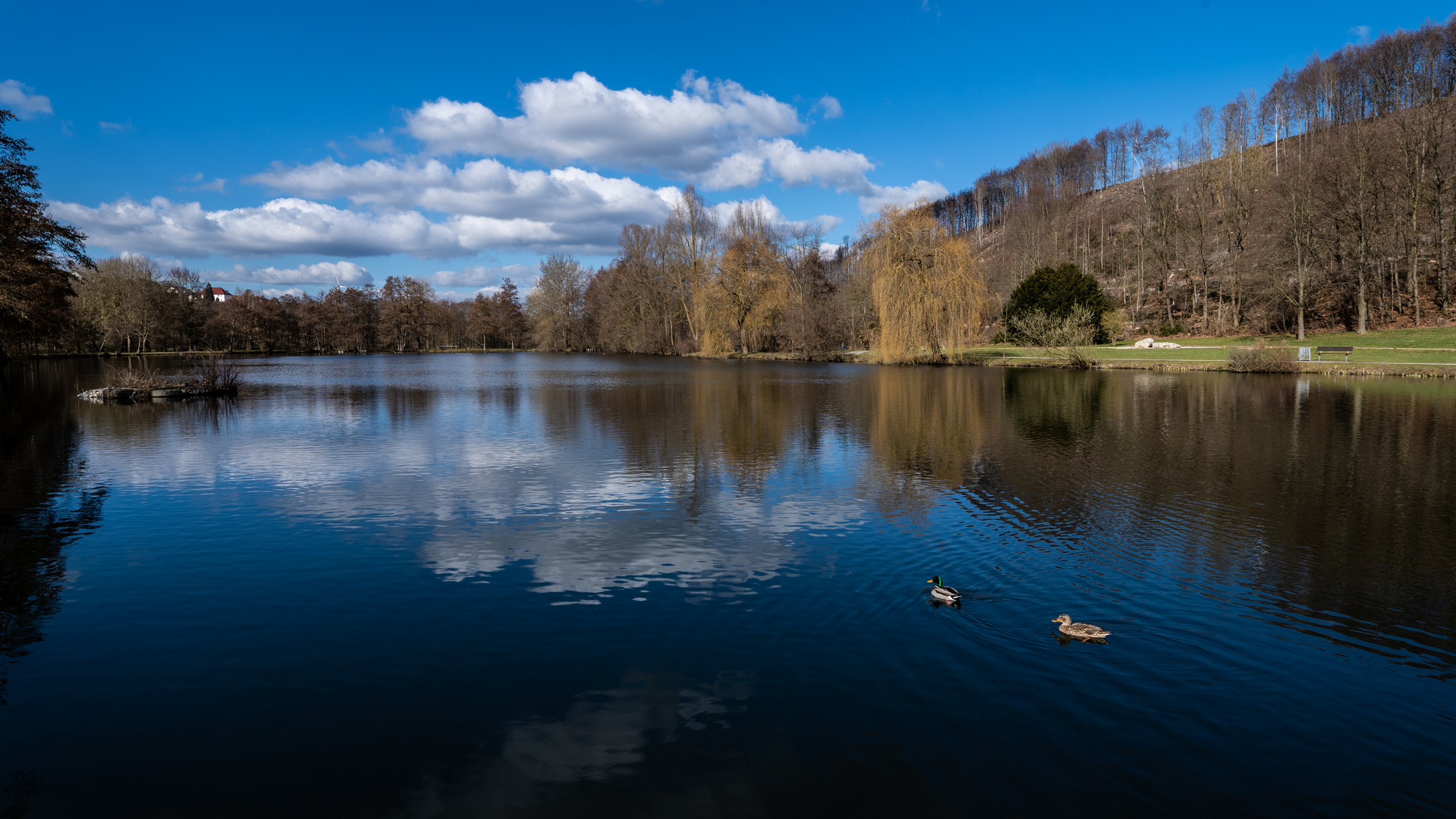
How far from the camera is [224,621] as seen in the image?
8.53 metres

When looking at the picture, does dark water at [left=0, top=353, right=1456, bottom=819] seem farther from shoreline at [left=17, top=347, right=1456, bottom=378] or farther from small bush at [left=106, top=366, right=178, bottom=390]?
shoreline at [left=17, top=347, right=1456, bottom=378]

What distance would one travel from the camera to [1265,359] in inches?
1652

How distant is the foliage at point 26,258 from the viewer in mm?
38969

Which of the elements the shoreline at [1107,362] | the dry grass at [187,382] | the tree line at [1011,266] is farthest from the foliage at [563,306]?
the dry grass at [187,382]

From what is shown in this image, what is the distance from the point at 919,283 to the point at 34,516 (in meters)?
48.9

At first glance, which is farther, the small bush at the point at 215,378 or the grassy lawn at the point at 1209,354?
the grassy lawn at the point at 1209,354

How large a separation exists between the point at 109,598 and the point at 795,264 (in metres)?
85.9

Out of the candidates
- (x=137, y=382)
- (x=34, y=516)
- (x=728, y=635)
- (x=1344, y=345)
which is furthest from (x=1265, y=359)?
(x=137, y=382)

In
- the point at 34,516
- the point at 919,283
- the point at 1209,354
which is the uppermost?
the point at 919,283

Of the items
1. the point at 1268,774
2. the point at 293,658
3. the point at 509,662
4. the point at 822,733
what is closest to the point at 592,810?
the point at 822,733

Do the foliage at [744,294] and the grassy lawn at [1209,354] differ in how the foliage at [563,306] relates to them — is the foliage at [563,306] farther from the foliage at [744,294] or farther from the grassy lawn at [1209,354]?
the grassy lawn at [1209,354]

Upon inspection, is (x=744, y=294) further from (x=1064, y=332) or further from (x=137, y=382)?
(x=137, y=382)

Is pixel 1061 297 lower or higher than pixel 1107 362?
higher

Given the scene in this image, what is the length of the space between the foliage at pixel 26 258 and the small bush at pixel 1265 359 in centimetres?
6669
